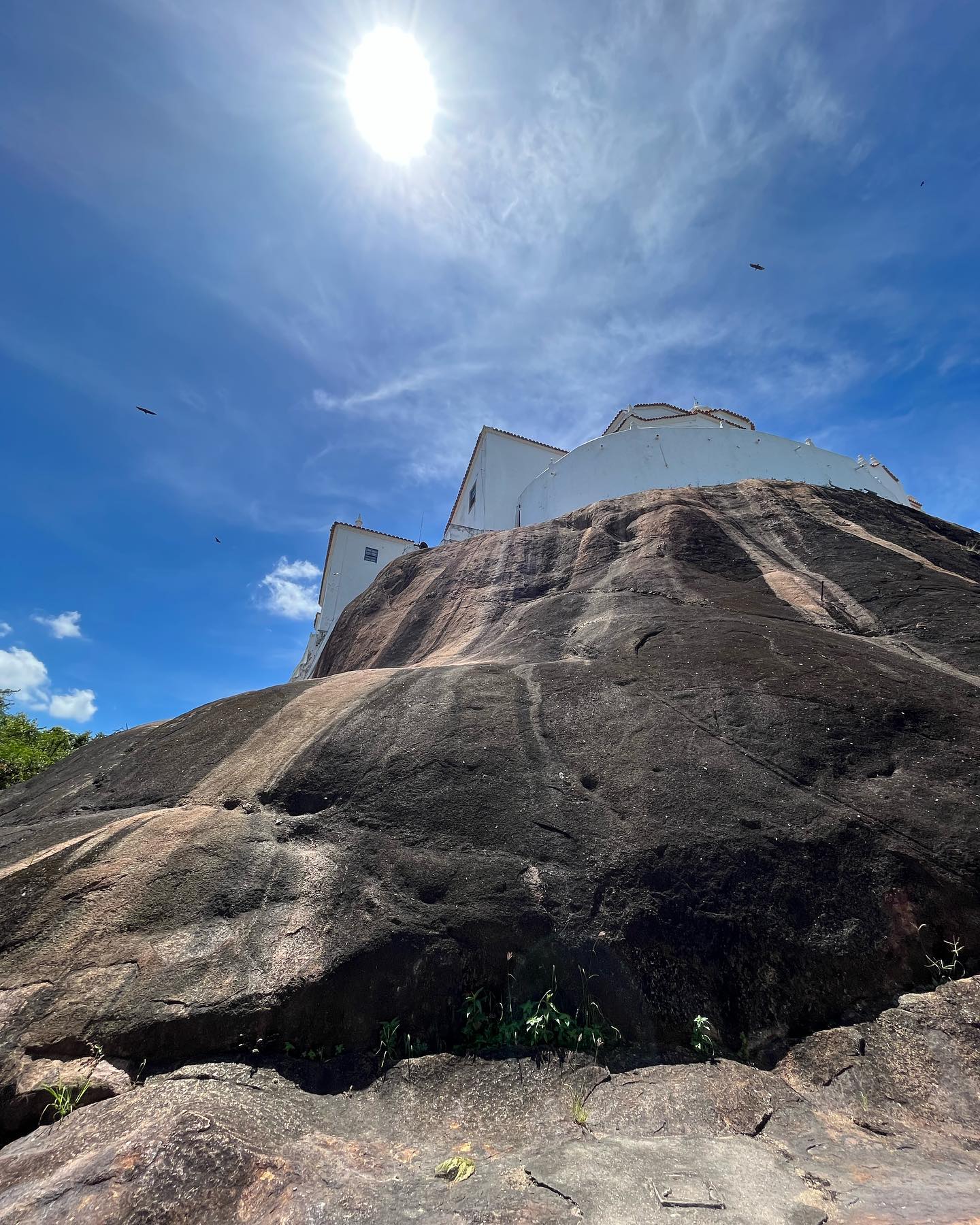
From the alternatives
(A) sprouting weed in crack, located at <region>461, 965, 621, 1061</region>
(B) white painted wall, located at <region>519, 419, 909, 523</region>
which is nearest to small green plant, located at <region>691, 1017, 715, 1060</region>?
(A) sprouting weed in crack, located at <region>461, 965, 621, 1061</region>

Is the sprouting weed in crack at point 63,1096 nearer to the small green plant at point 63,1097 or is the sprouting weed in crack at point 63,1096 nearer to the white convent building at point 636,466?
the small green plant at point 63,1097

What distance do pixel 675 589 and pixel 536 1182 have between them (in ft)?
32.4

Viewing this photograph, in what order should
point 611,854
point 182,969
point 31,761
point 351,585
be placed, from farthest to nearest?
point 351,585
point 31,761
point 611,854
point 182,969

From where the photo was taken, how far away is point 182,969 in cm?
496

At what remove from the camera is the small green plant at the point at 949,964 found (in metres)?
5.20

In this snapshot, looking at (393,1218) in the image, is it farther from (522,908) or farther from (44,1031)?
(44,1031)

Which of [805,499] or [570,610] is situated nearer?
[570,610]

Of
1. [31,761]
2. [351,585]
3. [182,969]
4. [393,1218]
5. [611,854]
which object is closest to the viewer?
[393,1218]

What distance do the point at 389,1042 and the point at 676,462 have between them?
2480 cm

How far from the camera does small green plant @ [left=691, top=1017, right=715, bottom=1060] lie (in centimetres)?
483

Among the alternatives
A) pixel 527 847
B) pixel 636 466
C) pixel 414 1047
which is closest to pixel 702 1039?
pixel 527 847

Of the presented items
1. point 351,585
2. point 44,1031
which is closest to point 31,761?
point 351,585

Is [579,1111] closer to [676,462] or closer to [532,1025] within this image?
[532,1025]

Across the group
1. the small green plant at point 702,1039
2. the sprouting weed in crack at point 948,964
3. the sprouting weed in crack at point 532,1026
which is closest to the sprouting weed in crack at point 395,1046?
the sprouting weed in crack at point 532,1026
